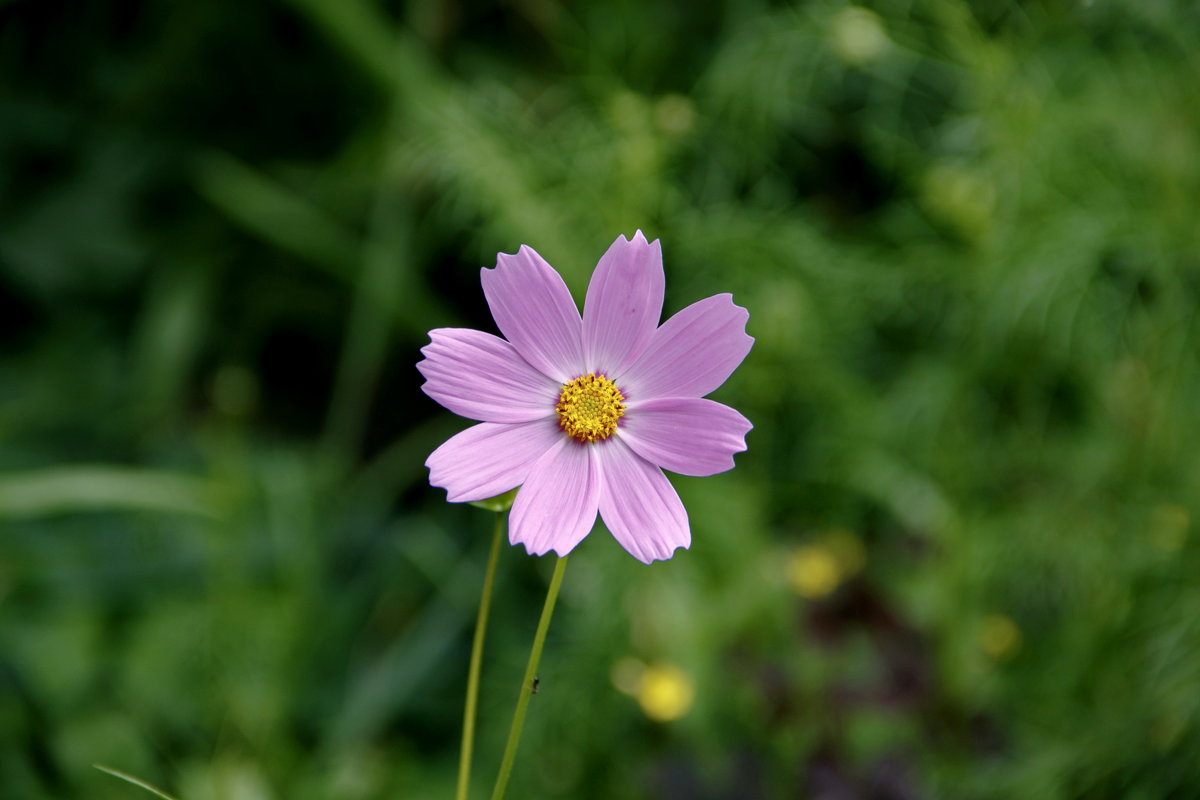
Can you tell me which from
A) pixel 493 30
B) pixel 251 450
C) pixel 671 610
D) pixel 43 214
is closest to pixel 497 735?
pixel 671 610

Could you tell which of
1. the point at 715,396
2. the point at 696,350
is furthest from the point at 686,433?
the point at 715,396

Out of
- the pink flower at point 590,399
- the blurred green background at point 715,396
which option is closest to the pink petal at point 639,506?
the pink flower at point 590,399

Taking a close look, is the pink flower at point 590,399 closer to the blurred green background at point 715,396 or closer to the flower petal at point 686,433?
the flower petal at point 686,433

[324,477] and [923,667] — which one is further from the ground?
[324,477]

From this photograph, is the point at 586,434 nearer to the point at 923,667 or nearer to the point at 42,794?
the point at 923,667

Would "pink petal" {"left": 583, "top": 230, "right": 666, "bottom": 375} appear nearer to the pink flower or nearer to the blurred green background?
the pink flower

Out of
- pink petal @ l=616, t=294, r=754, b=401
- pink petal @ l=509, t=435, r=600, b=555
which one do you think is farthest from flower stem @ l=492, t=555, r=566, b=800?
pink petal @ l=616, t=294, r=754, b=401
